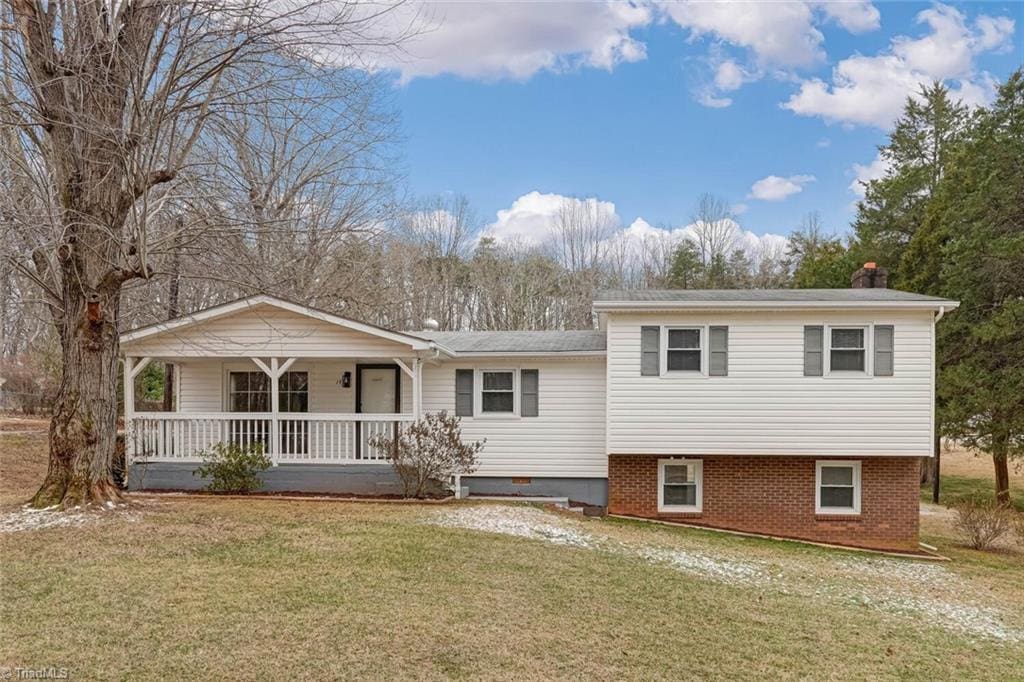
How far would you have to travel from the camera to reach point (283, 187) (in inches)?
872

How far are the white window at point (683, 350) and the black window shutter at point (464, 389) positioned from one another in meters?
3.88

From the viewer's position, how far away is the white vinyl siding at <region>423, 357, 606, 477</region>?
14.0 metres

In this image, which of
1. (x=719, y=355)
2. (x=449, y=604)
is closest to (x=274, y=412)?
(x=449, y=604)

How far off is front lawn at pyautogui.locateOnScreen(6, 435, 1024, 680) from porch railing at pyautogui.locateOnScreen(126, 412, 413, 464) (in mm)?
2419

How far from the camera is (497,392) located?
14188mm

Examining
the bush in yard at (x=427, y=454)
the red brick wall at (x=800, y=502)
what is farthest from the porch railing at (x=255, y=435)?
the red brick wall at (x=800, y=502)

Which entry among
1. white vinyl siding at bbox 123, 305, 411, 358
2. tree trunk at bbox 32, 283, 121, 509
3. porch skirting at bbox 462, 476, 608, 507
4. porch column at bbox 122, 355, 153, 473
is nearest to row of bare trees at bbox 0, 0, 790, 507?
tree trunk at bbox 32, 283, 121, 509

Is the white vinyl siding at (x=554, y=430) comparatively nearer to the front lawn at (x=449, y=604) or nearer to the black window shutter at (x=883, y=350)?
the front lawn at (x=449, y=604)

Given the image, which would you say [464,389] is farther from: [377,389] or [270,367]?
[270,367]

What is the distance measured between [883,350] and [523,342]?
6.76 metres

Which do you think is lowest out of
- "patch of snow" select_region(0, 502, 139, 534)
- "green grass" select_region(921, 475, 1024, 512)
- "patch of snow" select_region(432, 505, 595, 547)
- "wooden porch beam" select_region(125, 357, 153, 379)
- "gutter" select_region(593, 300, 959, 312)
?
"green grass" select_region(921, 475, 1024, 512)

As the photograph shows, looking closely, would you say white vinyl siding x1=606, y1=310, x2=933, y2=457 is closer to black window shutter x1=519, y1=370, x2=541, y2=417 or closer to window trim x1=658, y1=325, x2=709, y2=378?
window trim x1=658, y1=325, x2=709, y2=378

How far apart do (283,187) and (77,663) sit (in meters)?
19.0

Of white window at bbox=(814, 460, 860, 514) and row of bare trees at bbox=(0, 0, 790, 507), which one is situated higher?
row of bare trees at bbox=(0, 0, 790, 507)
